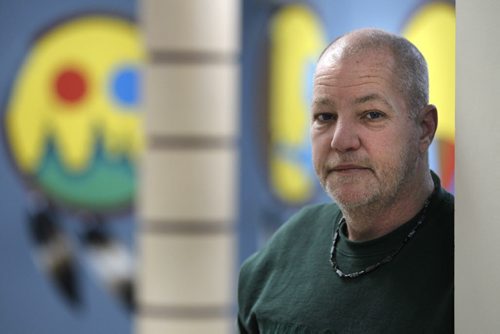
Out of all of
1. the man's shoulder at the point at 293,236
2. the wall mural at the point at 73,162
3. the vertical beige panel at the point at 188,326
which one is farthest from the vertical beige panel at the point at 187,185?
the man's shoulder at the point at 293,236

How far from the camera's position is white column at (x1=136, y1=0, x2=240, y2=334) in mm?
4434

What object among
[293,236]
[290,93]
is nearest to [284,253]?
[293,236]

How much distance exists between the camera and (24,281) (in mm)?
5039

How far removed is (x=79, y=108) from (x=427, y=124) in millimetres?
3935

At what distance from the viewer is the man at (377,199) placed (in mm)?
1373

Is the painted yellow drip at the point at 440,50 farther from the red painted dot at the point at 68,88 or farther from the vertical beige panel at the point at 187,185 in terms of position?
the red painted dot at the point at 68,88

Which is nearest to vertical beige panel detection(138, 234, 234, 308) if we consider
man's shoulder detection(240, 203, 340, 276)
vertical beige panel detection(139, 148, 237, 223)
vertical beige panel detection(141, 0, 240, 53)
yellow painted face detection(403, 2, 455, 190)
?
vertical beige panel detection(139, 148, 237, 223)

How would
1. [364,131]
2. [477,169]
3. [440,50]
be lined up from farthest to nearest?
[440,50] < [364,131] < [477,169]

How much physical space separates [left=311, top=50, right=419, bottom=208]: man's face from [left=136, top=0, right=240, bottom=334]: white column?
9.92 feet

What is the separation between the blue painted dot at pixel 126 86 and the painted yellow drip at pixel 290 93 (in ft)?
2.60

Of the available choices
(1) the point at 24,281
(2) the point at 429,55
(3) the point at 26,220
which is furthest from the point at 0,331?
(2) the point at 429,55

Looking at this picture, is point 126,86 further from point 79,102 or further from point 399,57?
point 399,57

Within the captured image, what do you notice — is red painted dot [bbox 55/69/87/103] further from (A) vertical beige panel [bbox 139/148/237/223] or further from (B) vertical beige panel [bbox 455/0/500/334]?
(B) vertical beige panel [bbox 455/0/500/334]

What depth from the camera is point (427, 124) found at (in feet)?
4.74
